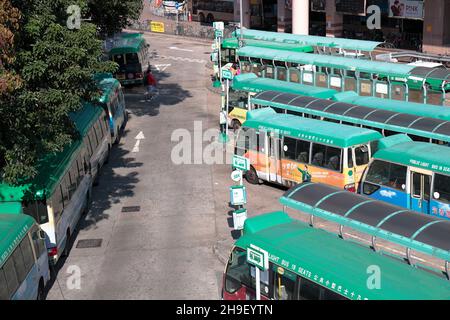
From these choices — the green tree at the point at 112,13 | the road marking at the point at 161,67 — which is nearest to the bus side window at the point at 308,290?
the green tree at the point at 112,13

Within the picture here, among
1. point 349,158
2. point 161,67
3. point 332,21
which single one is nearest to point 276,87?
point 349,158

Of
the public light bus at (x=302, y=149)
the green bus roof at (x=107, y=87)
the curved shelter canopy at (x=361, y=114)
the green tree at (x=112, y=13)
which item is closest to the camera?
the public light bus at (x=302, y=149)

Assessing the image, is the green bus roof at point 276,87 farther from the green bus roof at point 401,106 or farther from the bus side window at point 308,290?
the bus side window at point 308,290

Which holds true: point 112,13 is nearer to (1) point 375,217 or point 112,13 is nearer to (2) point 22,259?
(2) point 22,259

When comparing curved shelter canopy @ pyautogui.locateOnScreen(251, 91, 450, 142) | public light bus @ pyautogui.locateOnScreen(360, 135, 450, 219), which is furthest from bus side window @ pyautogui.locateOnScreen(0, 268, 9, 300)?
curved shelter canopy @ pyautogui.locateOnScreen(251, 91, 450, 142)

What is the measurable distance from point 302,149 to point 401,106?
465 centimetres

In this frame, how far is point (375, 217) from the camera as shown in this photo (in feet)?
48.8

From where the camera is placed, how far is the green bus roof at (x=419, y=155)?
1988 cm

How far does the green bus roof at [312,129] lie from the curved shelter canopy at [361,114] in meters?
1.47

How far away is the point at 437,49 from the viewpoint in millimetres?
47281

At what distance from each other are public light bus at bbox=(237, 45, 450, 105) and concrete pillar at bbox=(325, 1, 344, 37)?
17.9 metres

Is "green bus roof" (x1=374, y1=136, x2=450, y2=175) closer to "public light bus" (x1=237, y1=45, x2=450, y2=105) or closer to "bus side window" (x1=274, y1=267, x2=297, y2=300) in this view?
"bus side window" (x1=274, y1=267, x2=297, y2=300)

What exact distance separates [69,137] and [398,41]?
37.8 metres

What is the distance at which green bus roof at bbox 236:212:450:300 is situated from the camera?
39.6ft
